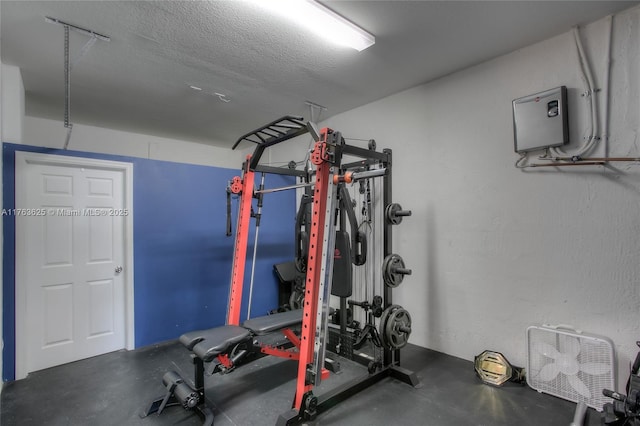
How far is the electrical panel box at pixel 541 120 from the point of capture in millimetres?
2381

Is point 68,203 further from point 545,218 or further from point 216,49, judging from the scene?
point 545,218

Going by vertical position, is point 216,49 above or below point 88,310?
above

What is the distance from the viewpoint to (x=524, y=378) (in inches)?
100

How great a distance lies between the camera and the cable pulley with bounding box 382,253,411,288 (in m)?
2.60

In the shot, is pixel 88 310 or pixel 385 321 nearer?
pixel 385 321

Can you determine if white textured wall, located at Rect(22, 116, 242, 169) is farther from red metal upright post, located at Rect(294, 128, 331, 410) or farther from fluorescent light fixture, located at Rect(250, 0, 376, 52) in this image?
red metal upright post, located at Rect(294, 128, 331, 410)

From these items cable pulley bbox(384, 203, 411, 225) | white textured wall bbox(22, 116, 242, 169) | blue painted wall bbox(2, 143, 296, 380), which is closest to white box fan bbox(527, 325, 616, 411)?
cable pulley bbox(384, 203, 411, 225)

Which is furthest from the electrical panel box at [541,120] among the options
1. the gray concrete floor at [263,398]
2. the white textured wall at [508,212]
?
the gray concrete floor at [263,398]

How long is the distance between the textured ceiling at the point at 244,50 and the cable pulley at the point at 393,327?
2299 millimetres

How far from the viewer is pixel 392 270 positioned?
8.63 feet

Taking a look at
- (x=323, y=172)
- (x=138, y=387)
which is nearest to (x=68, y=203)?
(x=138, y=387)

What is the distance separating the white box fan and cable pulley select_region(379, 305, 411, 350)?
1.01 meters

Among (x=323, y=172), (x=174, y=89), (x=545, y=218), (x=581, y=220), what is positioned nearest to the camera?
(x=323, y=172)

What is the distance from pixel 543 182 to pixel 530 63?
1.05 m
